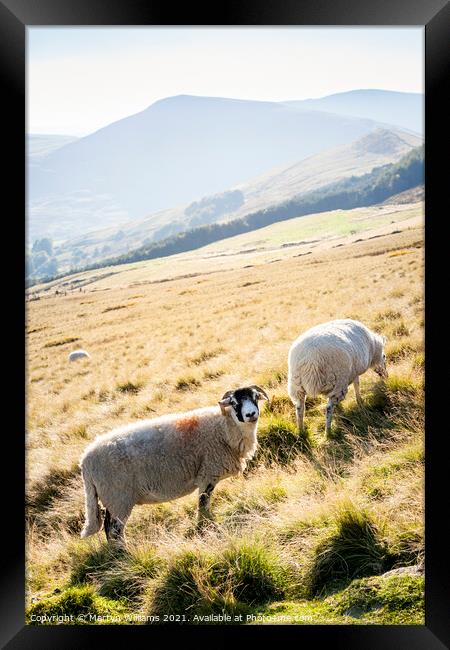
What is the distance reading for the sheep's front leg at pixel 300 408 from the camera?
20.9ft

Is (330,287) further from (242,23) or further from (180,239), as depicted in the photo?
(242,23)

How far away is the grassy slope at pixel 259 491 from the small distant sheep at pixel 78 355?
22cm

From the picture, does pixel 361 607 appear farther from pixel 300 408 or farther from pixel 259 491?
pixel 300 408

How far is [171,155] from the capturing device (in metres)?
7.12

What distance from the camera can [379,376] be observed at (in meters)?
6.98

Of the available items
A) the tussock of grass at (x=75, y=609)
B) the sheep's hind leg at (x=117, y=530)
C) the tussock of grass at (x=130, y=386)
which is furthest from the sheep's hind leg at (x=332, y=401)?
the tussock of grass at (x=130, y=386)

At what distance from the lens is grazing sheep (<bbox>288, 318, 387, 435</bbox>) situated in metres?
6.51

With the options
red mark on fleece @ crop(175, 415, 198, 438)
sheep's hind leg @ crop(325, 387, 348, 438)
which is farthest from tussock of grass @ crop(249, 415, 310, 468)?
red mark on fleece @ crop(175, 415, 198, 438)

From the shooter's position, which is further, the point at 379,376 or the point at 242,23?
the point at 379,376

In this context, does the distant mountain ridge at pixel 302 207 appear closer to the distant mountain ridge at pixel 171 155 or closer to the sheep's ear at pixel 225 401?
the distant mountain ridge at pixel 171 155

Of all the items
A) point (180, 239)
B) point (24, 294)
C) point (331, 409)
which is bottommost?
point (331, 409)

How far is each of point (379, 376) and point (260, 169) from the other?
3.52 meters

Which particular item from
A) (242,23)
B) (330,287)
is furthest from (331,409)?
(330,287)

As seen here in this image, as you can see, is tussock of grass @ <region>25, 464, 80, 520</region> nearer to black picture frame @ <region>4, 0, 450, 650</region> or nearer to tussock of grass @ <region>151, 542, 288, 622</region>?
black picture frame @ <region>4, 0, 450, 650</region>
